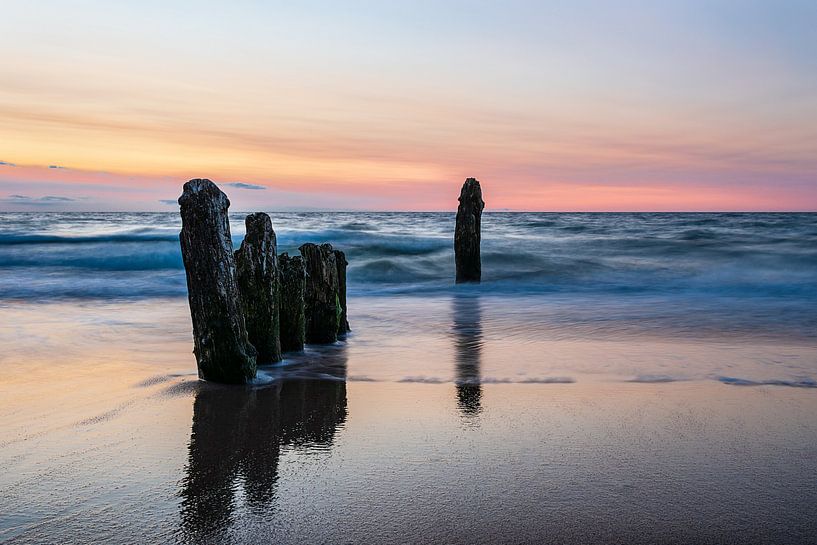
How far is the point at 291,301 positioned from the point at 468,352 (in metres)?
1.94

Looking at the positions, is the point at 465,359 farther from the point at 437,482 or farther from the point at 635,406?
the point at 437,482

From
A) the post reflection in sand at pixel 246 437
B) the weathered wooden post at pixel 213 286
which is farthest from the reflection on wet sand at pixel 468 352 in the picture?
the weathered wooden post at pixel 213 286

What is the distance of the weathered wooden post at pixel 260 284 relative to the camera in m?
6.39

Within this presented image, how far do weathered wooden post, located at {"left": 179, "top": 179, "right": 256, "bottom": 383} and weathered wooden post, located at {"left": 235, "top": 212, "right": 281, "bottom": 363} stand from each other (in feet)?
2.16

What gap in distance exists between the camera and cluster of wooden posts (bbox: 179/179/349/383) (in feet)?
18.0

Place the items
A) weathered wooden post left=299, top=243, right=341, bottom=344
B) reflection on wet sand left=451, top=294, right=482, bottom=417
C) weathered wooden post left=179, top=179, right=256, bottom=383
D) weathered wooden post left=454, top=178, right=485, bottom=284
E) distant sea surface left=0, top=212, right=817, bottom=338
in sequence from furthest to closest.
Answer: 1. weathered wooden post left=454, top=178, right=485, bottom=284
2. distant sea surface left=0, top=212, right=817, bottom=338
3. weathered wooden post left=299, top=243, right=341, bottom=344
4. weathered wooden post left=179, top=179, right=256, bottom=383
5. reflection on wet sand left=451, top=294, right=482, bottom=417

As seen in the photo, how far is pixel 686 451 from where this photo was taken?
13.0ft

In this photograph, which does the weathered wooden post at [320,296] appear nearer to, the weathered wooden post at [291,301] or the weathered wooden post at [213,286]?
the weathered wooden post at [291,301]

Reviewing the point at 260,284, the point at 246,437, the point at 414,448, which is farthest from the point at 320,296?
the point at 414,448

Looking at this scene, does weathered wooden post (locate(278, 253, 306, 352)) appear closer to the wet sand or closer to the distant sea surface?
the wet sand

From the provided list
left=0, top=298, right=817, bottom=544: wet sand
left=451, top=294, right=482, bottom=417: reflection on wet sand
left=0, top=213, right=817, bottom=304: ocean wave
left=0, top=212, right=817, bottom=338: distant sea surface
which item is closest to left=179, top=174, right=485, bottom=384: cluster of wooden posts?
left=0, top=298, right=817, bottom=544: wet sand

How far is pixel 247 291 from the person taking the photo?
639cm

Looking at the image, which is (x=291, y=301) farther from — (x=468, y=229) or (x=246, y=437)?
(x=468, y=229)

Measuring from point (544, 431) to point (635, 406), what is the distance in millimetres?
1019
